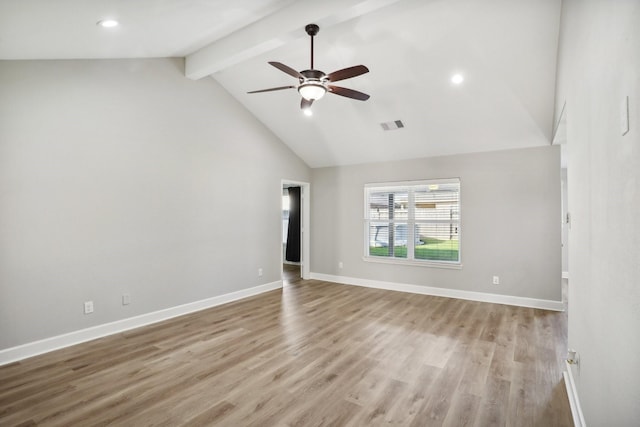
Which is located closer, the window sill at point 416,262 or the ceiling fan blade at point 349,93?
the ceiling fan blade at point 349,93

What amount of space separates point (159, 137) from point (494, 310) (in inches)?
205

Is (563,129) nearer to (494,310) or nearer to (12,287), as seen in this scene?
(494,310)

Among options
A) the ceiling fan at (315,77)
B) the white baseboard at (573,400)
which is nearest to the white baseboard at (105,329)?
the ceiling fan at (315,77)

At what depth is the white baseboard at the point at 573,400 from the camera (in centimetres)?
203

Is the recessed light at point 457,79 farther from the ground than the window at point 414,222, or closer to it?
farther from the ground

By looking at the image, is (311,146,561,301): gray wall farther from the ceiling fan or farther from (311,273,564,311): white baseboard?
the ceiling fan

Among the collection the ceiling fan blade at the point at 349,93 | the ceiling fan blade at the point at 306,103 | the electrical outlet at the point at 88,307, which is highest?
the ceiling fan blade at the point at 349,93

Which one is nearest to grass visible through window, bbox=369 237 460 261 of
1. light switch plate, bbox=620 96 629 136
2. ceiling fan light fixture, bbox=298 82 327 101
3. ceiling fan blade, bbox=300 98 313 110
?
ceiling fan blade, bbox=300 98 313 110

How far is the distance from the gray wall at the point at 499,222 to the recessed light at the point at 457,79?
1.65 meters

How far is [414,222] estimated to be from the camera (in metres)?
5.98

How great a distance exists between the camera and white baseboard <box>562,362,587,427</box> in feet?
6.66

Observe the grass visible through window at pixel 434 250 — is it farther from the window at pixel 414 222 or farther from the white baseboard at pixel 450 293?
the white baseboard at pixel 450 293

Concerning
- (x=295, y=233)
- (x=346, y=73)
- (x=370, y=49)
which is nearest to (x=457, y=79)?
(x=370, y=49)

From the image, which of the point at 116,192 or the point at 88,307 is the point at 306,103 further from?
the point at 88,307
